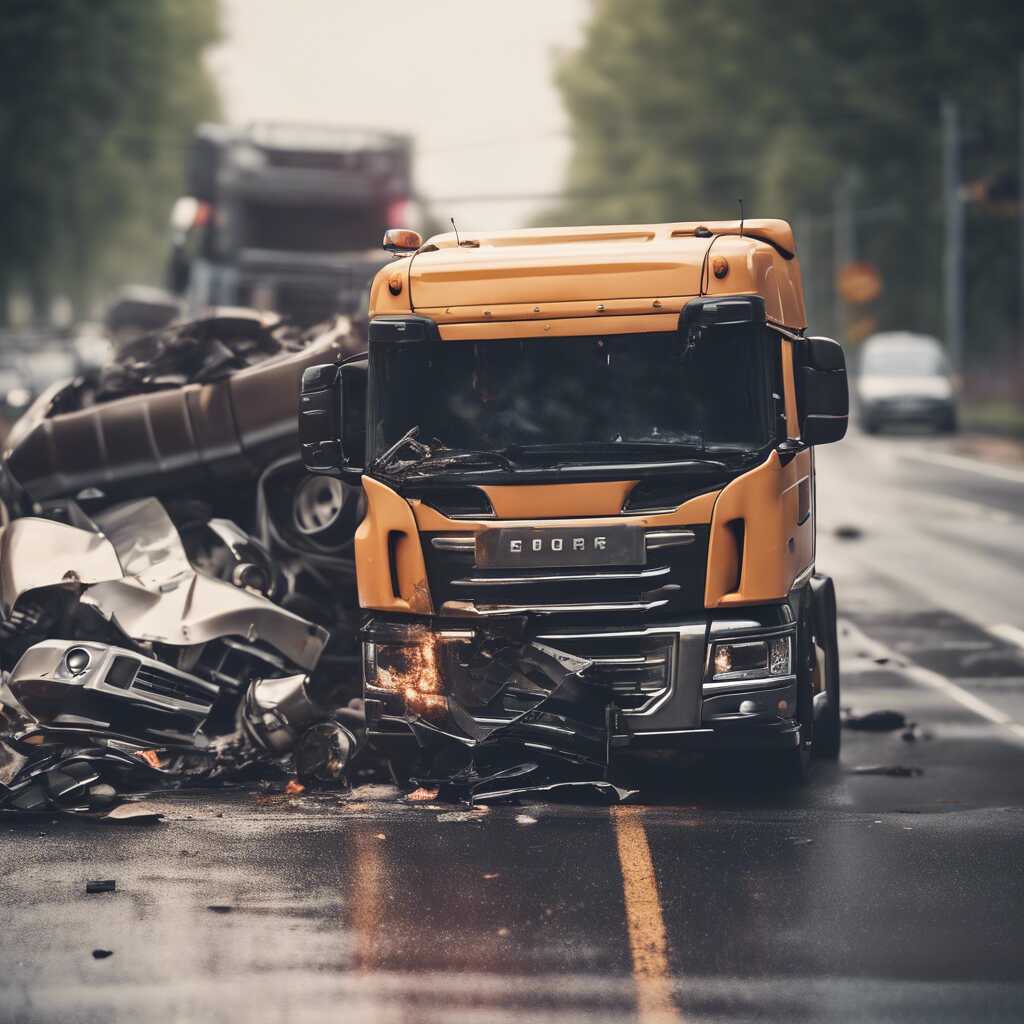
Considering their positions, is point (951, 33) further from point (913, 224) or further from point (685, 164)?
point (685, 164)

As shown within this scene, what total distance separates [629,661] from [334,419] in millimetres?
1854

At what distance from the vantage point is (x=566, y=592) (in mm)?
9562

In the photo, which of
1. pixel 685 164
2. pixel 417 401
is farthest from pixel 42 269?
pixel 417 401

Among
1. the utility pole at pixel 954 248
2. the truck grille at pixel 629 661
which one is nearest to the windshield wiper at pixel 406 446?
the truck grille at pixel 629 661

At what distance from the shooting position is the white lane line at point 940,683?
40.0 ft

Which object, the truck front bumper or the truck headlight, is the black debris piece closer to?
the truck front bumper

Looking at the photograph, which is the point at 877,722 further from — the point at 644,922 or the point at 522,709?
the point at 644,922

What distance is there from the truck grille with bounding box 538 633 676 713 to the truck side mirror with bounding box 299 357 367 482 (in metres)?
1.36

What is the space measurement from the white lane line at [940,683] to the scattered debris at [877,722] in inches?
20.5

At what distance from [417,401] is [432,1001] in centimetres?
383

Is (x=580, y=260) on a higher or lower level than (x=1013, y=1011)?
higher

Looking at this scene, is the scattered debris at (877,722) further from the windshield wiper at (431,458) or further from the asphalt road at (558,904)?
the windshield wiper at (431,458)

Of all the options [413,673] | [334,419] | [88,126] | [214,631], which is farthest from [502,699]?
[88,126]

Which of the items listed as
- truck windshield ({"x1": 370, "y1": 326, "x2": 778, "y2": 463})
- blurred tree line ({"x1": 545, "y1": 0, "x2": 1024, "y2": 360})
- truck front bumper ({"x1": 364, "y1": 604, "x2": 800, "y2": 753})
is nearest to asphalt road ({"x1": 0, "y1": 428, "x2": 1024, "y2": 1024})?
truck front bumper ({"x1": 364, "y1": 604, "x2": 800, "y2": 753})
